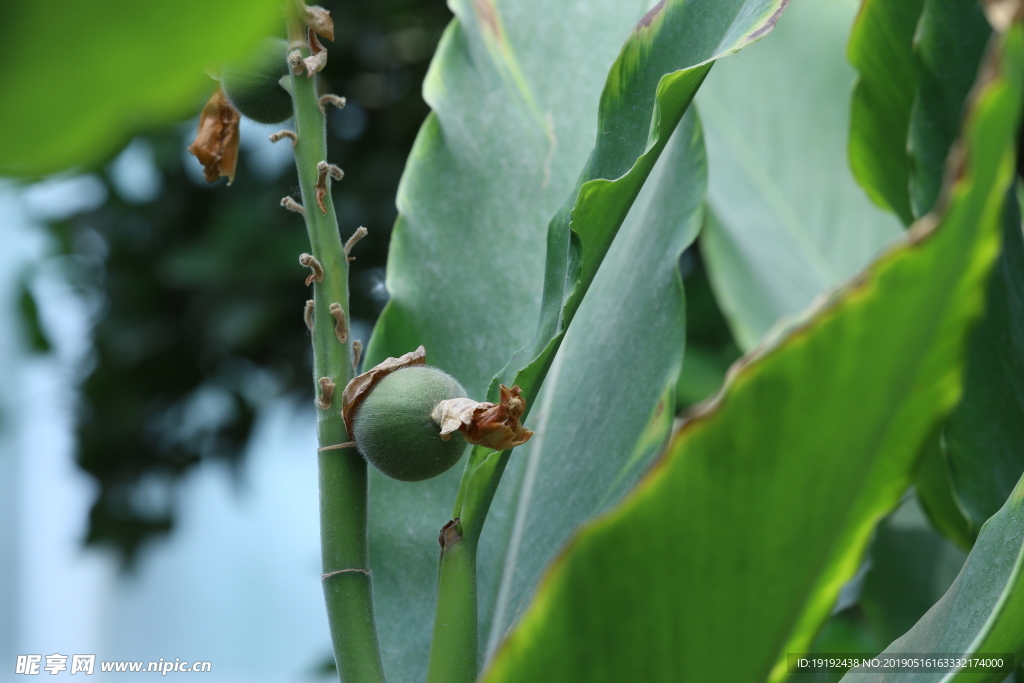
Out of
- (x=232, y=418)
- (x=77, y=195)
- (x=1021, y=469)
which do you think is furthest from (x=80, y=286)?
(x=1021, y=469)

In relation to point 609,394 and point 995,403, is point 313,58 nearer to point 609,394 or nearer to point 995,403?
point 609,394

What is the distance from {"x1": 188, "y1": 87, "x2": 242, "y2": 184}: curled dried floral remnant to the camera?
367mm

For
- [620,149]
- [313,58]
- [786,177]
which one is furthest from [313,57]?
[786,177]

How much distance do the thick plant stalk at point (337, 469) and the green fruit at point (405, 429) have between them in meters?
0.01

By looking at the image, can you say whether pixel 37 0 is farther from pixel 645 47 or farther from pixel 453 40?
pixel 453 40

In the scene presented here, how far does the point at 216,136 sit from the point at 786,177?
1.61 feet

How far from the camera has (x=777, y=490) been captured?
0.19 metres

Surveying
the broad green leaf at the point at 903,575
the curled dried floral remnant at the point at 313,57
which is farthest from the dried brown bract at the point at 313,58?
the broad green leaf at the point at 903,575

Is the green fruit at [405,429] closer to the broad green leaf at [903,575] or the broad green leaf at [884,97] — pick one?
the broad green leaf at [884,97]

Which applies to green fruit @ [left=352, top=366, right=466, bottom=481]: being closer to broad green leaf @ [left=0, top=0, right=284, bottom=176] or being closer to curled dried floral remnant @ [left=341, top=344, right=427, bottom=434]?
curled dried floral remnant @ [left=341, top=344, right=427, bottom=434]

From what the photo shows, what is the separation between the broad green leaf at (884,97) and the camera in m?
0.44

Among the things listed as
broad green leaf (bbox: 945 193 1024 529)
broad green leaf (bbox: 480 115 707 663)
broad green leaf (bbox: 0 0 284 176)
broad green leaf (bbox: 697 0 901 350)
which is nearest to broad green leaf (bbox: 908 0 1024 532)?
broad green leaf (bbox: 945 193 1024 529)

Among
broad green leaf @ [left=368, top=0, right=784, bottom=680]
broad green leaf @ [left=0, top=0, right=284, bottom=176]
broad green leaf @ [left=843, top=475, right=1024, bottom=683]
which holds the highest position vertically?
broad green leaf @ [left=368, top=0, right=784, bottom=680]

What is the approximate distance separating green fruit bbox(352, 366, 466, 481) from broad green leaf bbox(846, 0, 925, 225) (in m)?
0.29
